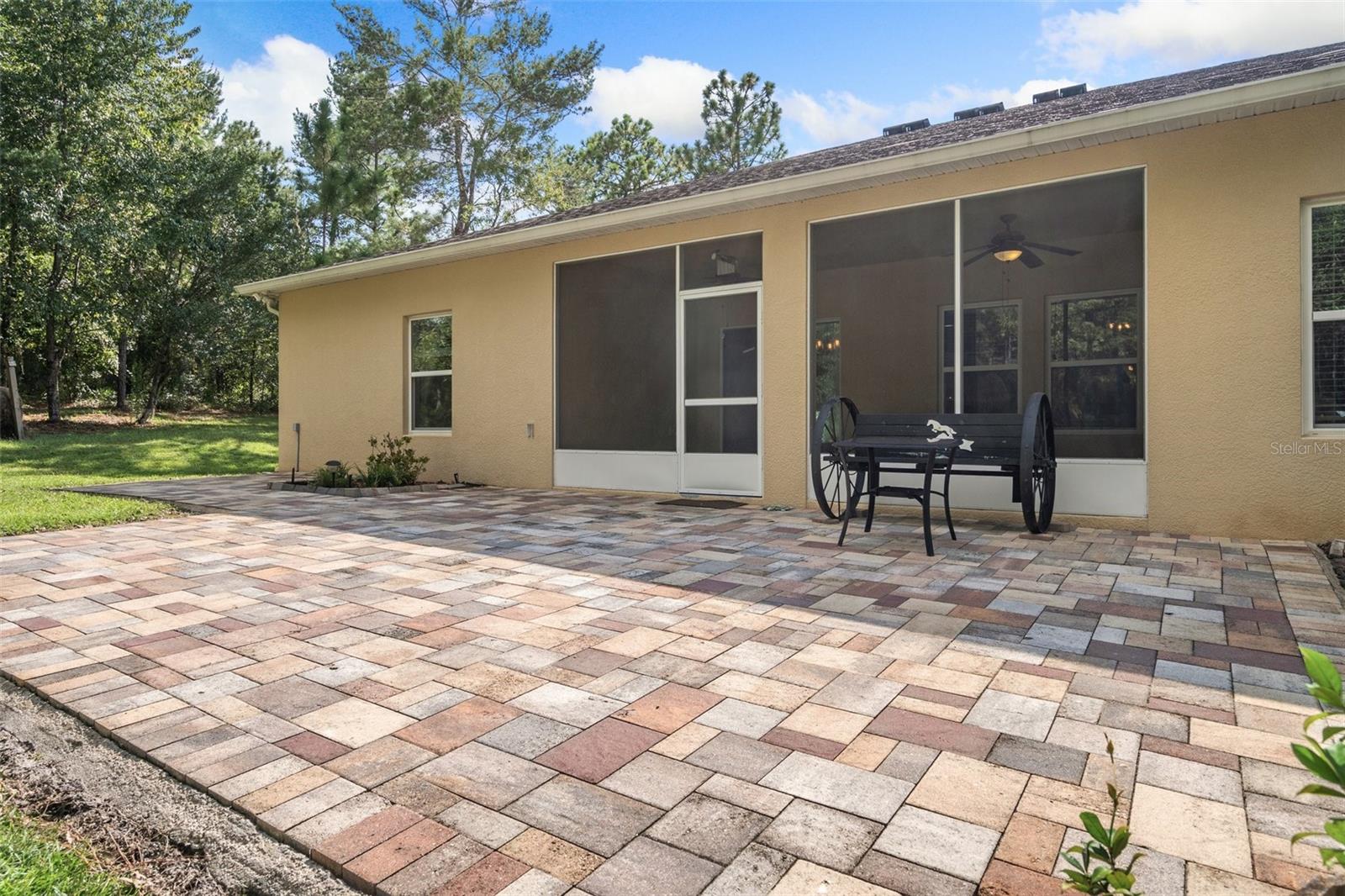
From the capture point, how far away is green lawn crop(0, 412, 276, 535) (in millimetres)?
6023

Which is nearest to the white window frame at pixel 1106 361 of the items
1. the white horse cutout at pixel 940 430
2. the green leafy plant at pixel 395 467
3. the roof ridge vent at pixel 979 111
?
the white horse cutout at pixel 940 430

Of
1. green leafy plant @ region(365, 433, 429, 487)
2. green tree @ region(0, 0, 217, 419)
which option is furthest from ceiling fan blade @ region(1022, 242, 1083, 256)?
green tree @ region(0, 0, 217, 419)

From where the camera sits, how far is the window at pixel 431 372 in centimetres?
908

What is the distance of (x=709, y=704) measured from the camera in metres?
2.19

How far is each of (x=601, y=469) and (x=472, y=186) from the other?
14.9 metres

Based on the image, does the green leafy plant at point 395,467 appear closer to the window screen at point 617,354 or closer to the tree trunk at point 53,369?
the window screen at point 617,354

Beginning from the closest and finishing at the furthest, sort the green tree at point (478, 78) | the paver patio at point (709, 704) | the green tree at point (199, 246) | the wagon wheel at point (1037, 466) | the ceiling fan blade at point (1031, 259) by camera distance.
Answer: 1. the paver patio at point (709, 704)
2. the wagon wheel at point (1037, 466)
3. the ceiling fan blade at point (1031, 259)
4. the green tree at point (199, 246)
5. the green tree at point (478, 78)

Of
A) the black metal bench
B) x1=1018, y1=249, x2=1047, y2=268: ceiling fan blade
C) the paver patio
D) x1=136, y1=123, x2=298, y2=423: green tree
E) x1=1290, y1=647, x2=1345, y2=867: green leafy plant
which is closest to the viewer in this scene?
x1=1290, y1=647, x2=1345, y2=867: green leafy plant

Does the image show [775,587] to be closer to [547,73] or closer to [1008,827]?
[1008,827]

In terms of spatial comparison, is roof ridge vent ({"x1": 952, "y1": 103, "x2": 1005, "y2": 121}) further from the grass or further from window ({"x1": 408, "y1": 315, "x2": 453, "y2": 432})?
the grass

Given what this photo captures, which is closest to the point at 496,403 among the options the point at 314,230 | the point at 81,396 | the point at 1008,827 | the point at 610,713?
the point at 610,713

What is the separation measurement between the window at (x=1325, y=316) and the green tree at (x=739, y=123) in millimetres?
18150

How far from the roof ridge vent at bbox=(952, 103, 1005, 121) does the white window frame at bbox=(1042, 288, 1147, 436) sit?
262 cm

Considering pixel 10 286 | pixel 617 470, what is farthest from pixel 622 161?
pixel 617 470
